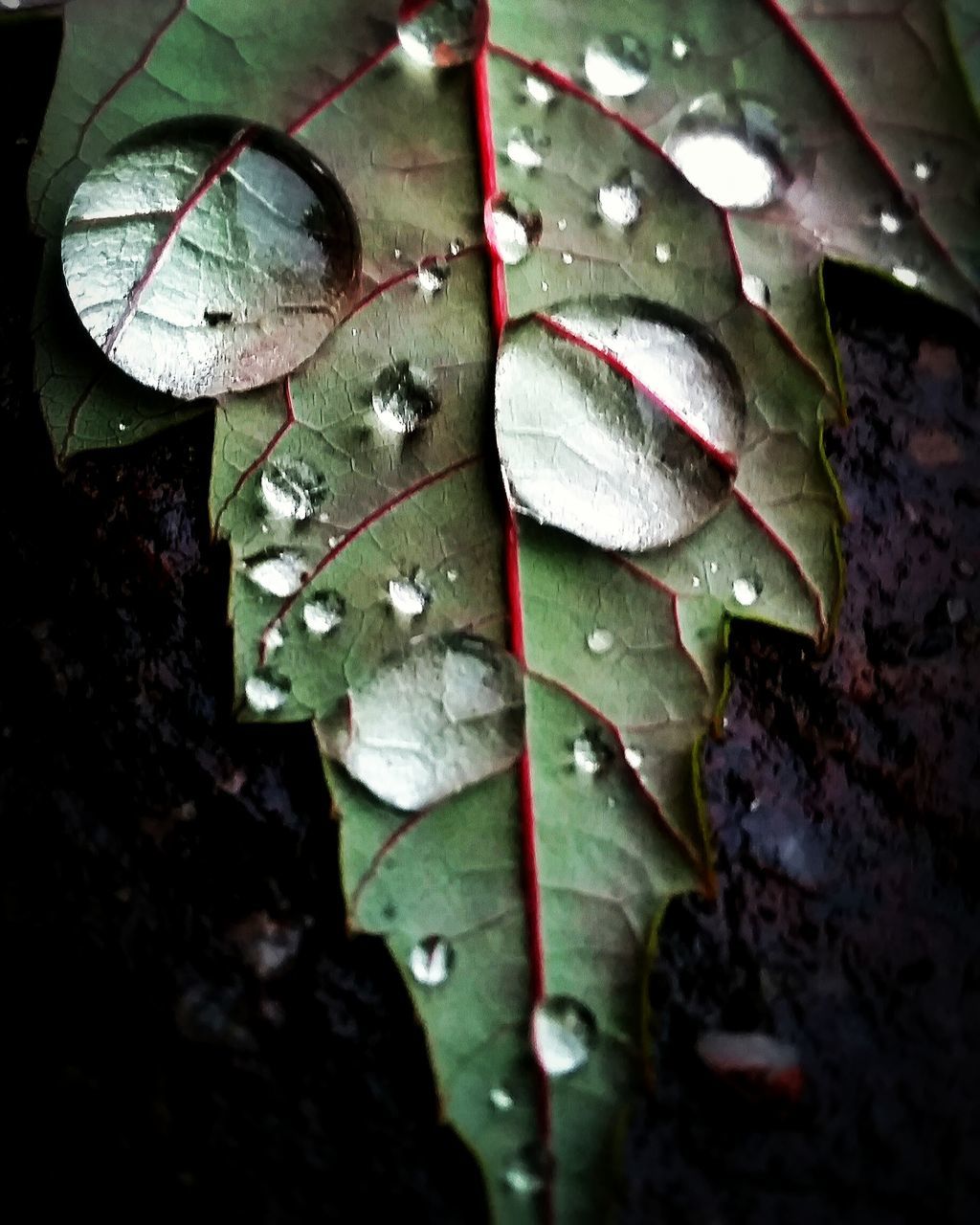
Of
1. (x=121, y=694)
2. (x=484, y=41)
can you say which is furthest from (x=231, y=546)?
(x=484, y=41)

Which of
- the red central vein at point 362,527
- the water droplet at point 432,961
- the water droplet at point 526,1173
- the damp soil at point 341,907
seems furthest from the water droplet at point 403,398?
the water droplet at point 526,1173

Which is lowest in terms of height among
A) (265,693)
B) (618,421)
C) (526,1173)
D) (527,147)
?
(526,1173)

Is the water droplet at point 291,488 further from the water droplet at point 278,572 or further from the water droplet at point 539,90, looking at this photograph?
the water droplet at point 539,90

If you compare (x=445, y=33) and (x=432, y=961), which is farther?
(x=445, y=33)

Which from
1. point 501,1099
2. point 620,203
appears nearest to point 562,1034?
point 501,1099

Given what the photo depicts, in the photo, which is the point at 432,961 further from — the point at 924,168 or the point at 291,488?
the point at 924,168

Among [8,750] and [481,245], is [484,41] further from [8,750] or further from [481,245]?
[8,750]
